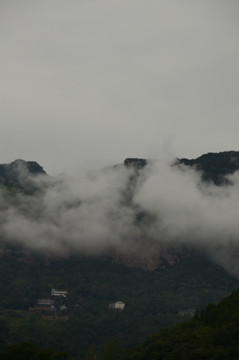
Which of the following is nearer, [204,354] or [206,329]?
[204,354]

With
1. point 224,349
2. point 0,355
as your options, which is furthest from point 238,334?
point 0,355

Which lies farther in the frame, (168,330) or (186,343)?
(168,330)

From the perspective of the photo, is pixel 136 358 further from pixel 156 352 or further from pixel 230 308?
pixel 230 308

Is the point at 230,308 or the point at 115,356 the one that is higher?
the point at 230,308

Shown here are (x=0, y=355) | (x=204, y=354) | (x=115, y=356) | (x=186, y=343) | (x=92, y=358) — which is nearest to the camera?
(x=0, y=355)

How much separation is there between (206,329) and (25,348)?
179 ft

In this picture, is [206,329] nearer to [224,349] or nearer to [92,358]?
[224,349]

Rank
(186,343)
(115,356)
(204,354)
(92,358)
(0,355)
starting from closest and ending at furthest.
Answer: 1. (0,355)
2. (204,354)
3. (186,343)
4. (115,356)
5. (92,358)

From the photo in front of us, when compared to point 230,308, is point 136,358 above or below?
below

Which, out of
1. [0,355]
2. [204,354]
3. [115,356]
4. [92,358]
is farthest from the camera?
[92,358]

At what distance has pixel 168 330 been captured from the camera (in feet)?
584

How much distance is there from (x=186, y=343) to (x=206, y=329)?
11059mm

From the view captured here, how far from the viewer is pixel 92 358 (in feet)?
598

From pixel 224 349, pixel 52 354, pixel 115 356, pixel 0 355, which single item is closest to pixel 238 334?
pixel 224 349
